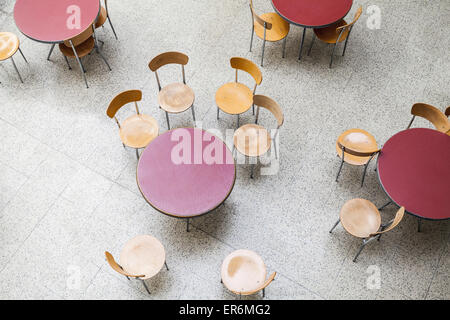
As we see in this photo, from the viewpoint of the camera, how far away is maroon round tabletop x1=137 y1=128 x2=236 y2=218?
187 inches

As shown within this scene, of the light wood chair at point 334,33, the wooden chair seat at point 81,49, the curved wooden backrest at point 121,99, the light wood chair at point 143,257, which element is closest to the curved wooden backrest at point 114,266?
the light wood chair at point 143,257

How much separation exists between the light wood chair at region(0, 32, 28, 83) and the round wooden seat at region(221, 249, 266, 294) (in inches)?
167

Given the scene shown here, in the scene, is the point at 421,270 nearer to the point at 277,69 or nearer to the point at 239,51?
the point at 277,69

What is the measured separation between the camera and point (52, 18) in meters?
5.97

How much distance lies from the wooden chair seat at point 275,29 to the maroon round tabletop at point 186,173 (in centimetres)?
204

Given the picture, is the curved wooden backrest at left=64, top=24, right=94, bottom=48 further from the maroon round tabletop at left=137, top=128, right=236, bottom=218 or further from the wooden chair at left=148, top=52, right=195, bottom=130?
the maroon round tabletop at left=137, top=128, right=236, bottom=218

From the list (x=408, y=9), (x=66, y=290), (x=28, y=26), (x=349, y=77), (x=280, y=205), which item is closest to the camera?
(x=66, y=290)

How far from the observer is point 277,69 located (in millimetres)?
6555

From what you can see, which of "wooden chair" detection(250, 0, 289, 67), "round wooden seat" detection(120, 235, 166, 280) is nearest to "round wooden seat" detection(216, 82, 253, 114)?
"wooden chair" detection(250, 0, 289, 67)

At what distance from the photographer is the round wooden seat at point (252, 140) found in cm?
541

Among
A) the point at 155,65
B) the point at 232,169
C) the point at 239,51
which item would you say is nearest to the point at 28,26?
the point at 155,65

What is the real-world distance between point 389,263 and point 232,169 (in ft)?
7.16

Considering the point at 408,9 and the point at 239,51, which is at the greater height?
the point at 408,9

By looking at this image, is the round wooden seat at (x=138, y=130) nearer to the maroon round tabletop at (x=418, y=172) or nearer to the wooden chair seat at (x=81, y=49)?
the wooden chair seat at (x=81, y=49)
